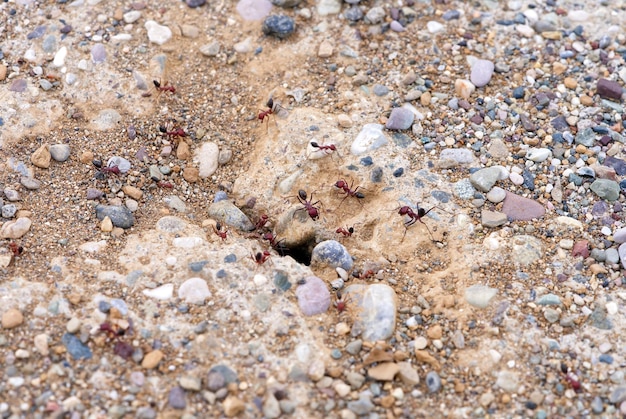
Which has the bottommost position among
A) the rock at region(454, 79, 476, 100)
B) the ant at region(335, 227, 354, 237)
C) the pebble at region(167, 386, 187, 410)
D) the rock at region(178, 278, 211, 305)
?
the pebble at region(167, 386, 187, 410)

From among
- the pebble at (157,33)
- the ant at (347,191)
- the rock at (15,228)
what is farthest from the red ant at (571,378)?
the pebble at (157,33)

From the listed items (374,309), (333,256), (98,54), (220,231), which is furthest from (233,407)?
(98,54)

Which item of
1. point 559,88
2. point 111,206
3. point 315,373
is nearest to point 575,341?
point 315,373

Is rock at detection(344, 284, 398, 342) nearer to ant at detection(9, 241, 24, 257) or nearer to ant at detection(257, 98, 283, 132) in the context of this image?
ant at detection(257, 98, 283, 132)

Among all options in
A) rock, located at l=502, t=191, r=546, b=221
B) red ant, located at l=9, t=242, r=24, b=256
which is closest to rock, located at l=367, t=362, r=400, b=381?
rock, located at l=502, t=191, r=546, b=221

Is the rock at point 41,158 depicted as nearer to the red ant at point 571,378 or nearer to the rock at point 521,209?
the rock at point 521,209

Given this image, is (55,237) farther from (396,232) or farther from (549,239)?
(549,239)
